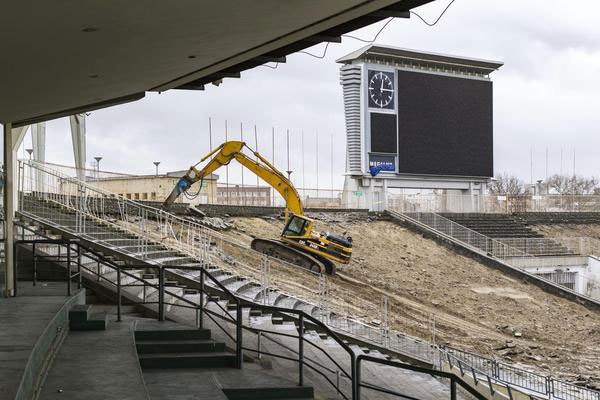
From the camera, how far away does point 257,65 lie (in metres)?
11.3

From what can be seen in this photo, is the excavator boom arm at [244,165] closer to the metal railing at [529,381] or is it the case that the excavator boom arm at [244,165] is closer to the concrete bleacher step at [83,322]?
the metal railing at [529,381]

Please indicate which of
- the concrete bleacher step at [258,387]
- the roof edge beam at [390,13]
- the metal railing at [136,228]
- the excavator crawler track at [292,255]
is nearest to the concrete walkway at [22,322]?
the concrete bleacher step at [258,387]

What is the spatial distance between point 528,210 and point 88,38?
2021 inches

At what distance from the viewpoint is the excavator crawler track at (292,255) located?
27094mm

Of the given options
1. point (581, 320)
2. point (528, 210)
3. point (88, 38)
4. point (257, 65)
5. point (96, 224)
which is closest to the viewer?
point (88, 38)

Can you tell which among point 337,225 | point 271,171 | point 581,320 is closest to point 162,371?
point 271,171

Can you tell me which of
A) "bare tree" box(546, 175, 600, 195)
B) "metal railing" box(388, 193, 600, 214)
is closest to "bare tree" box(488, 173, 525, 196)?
"bare tree" box(546, 175, 600, 195)

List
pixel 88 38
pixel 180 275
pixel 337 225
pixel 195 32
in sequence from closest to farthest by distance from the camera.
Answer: pixel 88 38 < pixel 195 32 < pixel 180 275 < pixel 337 225

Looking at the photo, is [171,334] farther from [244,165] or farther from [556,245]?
[556,245]

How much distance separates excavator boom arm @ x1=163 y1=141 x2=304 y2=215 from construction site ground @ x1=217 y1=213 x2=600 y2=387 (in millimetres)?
2849

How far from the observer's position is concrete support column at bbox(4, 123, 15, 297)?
12.5m

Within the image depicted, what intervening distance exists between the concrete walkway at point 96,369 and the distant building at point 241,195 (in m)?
35.7

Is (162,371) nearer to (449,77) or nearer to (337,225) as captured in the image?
(337,225)

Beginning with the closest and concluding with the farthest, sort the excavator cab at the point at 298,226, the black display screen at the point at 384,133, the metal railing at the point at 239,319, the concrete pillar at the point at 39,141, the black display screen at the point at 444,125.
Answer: the metal railing at the point at 239,319 < the concrete pillar at the point at 39,141 < the excavator cab at the point at 298,226 < the black display screen at the point at 384,133 < the black display screen at the point at 444,125
